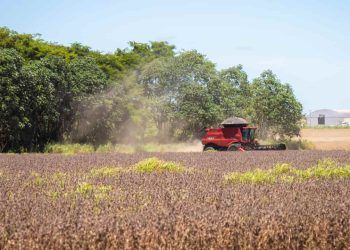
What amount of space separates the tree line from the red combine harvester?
10765mm

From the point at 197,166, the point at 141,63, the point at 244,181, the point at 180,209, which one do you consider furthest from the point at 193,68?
the point at 180,209

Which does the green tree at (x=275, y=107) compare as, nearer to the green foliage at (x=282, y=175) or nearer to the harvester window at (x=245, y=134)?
the harvester window at (x=245, y=134)

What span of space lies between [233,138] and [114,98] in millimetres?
12647

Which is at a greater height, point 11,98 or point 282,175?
point 11,98

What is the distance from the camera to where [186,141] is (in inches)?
1708

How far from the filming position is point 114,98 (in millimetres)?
36656

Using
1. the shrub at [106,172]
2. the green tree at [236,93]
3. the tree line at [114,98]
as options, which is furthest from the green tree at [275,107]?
the shrub at [106,172]

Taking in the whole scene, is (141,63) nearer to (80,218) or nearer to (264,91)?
(264,91)

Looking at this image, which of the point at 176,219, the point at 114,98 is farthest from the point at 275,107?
the point at 176,219

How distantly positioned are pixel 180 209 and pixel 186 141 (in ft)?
121

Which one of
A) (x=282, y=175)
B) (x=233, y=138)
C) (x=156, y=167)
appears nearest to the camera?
(x=282, y=175)

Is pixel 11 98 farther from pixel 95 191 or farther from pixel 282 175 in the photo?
→ pixel 95 191

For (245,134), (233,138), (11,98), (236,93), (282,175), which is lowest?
(282,175)

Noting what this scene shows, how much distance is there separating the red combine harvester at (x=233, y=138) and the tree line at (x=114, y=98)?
10765mm
